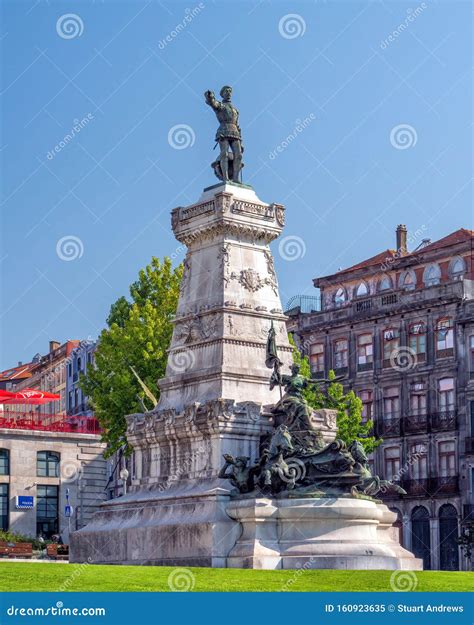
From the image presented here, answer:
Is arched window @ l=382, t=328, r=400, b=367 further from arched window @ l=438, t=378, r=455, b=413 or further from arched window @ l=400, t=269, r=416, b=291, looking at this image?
arched window @ l=400, t=269, r=416, b=291

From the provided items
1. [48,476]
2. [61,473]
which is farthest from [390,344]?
[48,476]

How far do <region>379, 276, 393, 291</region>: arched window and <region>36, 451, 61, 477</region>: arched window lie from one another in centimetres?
2366

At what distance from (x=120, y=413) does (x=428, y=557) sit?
80.7ft

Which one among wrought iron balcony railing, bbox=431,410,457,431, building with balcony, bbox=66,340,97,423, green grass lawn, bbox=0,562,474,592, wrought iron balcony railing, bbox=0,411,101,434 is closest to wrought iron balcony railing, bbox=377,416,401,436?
wrought iron balcony railing, bbox=431,410,457,431

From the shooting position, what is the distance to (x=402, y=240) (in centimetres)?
9556

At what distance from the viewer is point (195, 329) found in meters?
44.8

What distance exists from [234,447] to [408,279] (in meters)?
50.6

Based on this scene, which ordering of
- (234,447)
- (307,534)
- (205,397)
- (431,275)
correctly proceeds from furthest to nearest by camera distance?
(431,275), (205,397), (234,447), (307,534)

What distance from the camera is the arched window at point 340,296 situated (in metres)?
95.7

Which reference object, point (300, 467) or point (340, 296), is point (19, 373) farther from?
point (300, 467)

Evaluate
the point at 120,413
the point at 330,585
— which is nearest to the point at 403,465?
the point at 120,413

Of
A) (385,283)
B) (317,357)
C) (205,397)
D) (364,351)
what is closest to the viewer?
(205,397)

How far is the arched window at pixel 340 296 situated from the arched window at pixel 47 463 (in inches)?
878

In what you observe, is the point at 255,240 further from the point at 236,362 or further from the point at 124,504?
the point at 124,504
